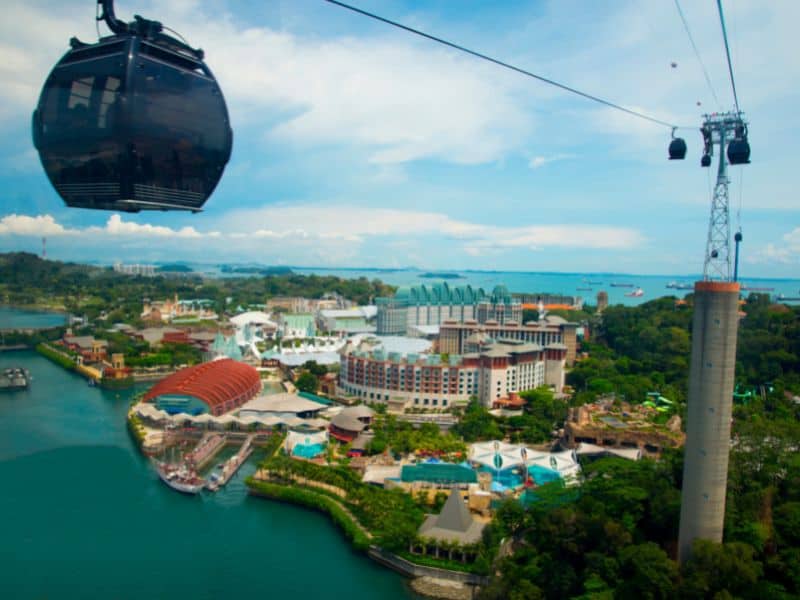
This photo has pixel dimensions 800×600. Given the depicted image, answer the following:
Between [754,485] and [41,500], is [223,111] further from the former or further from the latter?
[41,500]

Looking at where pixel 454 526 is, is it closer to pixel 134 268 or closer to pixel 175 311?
pixel 175 311

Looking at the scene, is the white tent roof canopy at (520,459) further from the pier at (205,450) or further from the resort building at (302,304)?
the resort building at (302,304)

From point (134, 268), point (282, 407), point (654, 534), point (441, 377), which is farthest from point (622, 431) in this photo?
point (134, 268)

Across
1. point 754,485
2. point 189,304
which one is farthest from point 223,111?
point 189,304

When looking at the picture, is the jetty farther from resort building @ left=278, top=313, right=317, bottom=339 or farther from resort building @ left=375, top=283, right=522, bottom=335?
resort building @ left=278, top=313, right=317, bottom=339

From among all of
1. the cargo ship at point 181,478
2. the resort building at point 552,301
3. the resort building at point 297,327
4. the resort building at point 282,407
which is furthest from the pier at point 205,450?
the resort building at point 552,301

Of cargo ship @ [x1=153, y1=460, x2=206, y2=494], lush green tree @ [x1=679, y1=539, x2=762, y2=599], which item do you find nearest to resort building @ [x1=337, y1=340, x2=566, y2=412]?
cargo ship @ [x1=153, y1=460, x2=206, y2=494]
